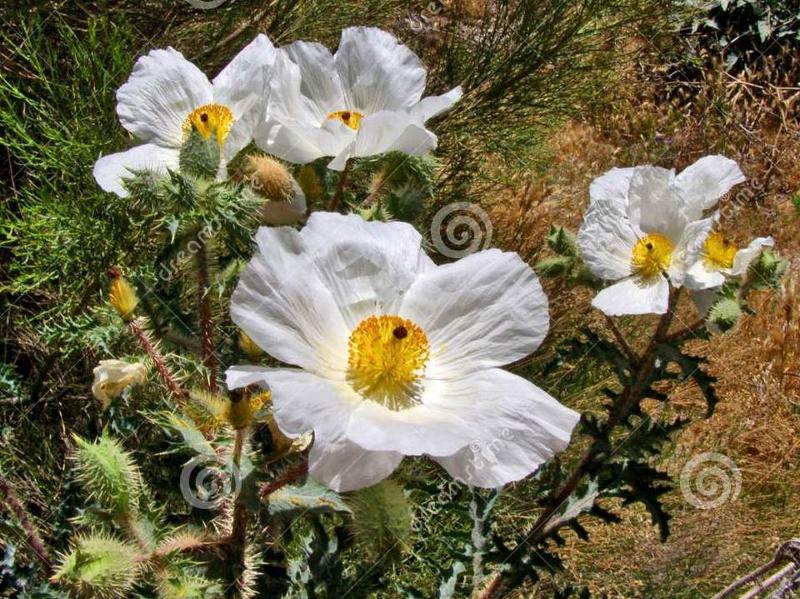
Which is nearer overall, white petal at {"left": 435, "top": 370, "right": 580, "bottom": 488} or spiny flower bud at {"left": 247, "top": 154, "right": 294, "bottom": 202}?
white petal at {"left": 435, "top": 370, "right": 580, "bottom": 488}

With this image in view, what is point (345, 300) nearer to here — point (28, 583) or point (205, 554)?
point (205, 554)

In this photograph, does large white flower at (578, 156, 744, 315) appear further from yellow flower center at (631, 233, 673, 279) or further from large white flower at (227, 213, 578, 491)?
large white flower at (227, 213, 578, 491)

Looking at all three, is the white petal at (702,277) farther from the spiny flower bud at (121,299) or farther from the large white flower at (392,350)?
the spiny flower bud at (121,299)

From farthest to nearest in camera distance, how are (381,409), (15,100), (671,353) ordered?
(15,100), (671,353), (381,409)

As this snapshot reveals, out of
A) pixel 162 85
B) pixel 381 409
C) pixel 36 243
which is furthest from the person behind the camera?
pixel 36 243

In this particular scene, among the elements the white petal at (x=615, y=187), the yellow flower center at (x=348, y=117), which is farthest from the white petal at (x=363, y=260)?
the white petal at (x=615, y=187)

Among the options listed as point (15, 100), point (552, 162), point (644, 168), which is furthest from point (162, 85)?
point (552, 162)

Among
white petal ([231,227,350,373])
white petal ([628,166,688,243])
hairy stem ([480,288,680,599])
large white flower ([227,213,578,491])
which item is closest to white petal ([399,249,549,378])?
large white flower ([227,213,578,491])
